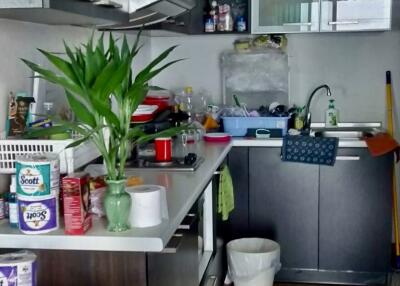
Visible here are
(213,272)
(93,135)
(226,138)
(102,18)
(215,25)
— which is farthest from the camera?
(215,25)

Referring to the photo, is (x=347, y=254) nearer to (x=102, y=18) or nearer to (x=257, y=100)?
(x=257, y=100)

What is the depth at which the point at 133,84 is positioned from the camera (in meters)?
1.52

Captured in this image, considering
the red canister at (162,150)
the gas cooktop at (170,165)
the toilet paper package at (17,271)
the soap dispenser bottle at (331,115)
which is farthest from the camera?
the soap dispenser bottle at (331,115)

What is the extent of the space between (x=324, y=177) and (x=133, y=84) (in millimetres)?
2042

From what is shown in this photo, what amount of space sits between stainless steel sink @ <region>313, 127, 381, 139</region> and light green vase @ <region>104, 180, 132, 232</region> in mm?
2138

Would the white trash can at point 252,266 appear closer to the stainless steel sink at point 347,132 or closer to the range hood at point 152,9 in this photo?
the stainless steel sink at point 347,132

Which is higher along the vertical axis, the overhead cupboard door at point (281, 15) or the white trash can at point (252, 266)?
the overhead cupboard door at point (281, 15)

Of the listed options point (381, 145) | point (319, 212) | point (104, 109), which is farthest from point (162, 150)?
point (381, 145)

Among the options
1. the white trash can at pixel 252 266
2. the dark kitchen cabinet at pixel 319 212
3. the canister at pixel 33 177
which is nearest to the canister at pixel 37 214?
the canister at pixel 33 177

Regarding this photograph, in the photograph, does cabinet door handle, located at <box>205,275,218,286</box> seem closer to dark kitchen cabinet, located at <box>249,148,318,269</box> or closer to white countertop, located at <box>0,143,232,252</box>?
white countertop, located at <box>0,143,232,252</box>

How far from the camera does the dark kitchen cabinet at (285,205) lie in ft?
11.0

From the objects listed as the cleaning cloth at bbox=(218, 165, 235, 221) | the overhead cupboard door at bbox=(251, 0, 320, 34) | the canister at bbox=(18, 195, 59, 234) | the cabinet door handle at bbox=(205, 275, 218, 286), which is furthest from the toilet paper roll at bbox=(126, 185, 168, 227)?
the overhead cupboard door at bbox=(251, 0, 320, 34)

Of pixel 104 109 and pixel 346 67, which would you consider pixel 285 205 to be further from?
pixel 104 109

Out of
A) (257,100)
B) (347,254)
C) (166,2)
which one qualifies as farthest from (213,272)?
(257,100)
